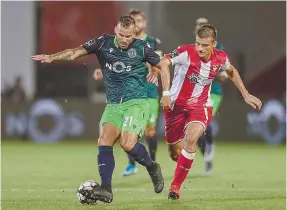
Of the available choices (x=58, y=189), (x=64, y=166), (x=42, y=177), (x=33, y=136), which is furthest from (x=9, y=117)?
(x=58, y=189)

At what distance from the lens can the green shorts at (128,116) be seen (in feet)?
31.2

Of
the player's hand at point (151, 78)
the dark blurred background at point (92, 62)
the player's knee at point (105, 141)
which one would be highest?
the player's hand at point (151, 78)

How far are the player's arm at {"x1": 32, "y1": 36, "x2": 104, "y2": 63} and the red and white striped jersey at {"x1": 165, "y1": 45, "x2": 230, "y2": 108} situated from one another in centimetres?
88

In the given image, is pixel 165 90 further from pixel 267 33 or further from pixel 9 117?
pixel 267 33

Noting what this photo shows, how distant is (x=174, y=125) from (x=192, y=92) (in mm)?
477

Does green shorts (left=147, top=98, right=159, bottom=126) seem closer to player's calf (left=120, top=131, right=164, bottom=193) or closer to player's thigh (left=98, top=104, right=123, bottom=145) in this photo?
player's calf (left=120, top=131, right=164, bottom=193)

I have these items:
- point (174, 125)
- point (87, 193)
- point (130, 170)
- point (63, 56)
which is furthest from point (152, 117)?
point (87, 193)

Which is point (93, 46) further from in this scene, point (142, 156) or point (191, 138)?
point (191, 138)

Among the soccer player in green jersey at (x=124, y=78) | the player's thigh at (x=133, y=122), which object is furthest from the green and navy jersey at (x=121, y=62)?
the player's thigh at (x=133, y=122)

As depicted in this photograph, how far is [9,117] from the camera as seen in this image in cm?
2039

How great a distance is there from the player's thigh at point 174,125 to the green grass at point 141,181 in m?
0.64

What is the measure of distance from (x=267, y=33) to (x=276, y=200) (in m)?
14.1

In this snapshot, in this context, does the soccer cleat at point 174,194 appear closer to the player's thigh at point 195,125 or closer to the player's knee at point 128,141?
the player's thigh at point 195,125

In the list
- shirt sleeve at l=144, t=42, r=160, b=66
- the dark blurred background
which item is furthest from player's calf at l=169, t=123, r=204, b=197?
the dark blurred background
